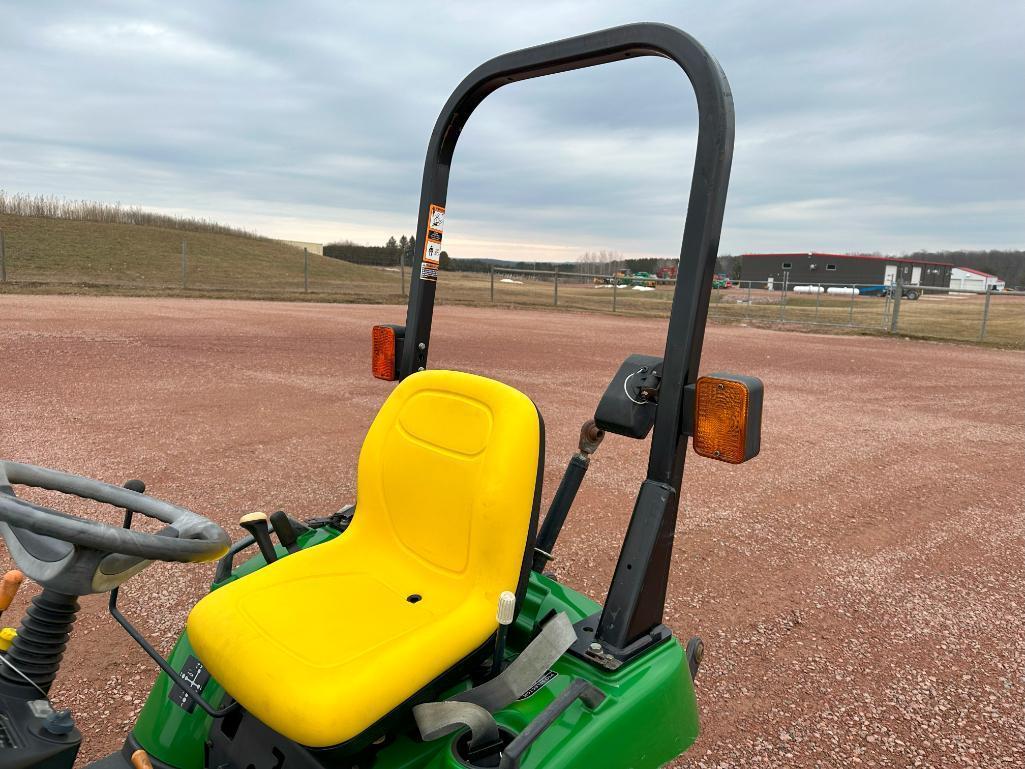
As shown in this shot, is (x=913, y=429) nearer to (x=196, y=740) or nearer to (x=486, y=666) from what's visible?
(x=486, y=666)

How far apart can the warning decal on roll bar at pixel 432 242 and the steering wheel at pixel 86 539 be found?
117 cm

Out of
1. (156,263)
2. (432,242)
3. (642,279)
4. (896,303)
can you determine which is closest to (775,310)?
(642,279)

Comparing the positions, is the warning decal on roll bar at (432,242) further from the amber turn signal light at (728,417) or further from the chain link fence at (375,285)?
the chain link fence at (375,285)

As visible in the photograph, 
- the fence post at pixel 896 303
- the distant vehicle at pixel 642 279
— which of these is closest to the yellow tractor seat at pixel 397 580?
the distant vehicle at pixel 642 279

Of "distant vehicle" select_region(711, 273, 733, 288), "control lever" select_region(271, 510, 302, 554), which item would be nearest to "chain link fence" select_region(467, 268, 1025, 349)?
"distant vehicle" select_region(711, 273, 733, 288)

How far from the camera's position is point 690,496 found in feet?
14.2

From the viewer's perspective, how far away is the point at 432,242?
7.19 ft

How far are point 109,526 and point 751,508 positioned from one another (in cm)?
373

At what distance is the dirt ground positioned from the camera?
230 centimetres

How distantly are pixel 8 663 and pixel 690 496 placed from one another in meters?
3.74

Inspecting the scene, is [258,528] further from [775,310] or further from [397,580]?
[775,310]

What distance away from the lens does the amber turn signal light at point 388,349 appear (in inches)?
86.0

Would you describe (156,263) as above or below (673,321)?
above

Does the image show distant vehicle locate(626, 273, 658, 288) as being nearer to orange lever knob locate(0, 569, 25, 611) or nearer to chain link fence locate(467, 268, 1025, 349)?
chain link fence locate(467, 268, 1025, 349)
